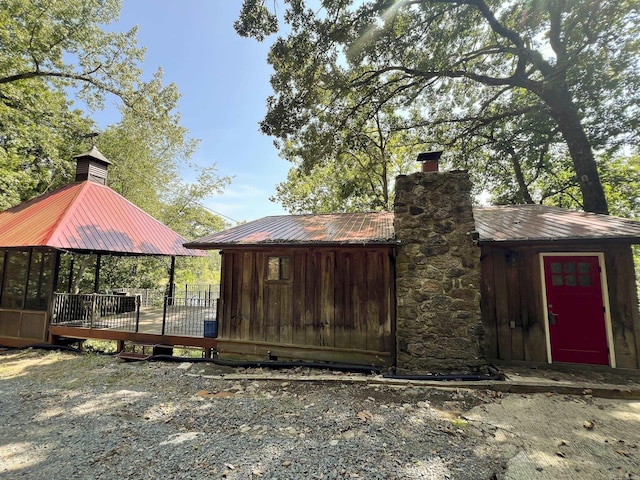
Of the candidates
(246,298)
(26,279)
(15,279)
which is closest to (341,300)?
(246,298)

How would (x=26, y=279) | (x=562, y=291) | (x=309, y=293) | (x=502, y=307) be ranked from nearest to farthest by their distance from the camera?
(x=562, y=291) < (x=502, y=307) < (x=309, y=293) < (x=26, y=279)

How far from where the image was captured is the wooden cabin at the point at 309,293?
5867 millimetres

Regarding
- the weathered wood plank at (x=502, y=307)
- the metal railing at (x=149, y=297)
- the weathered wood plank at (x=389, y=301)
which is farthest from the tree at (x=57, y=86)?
the weathered wood plank at (x=502, y=307)

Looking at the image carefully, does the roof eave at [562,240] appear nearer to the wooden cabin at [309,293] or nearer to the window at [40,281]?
the wooden cabin at [309,293]

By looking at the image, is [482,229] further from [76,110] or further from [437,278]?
[76,110]

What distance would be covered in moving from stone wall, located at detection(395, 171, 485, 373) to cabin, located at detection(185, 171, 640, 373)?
2 centimetres

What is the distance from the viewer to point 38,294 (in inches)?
327

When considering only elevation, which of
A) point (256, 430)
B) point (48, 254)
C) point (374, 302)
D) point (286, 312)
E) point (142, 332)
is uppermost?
point (48, 254)

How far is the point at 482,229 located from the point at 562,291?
1.89 metres

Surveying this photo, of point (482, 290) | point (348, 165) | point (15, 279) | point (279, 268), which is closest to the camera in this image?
point (482, 290)

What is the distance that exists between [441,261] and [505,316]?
193cm

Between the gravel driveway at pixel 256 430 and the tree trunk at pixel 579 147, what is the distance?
7.59 metres

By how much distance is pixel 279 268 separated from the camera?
6.57 m

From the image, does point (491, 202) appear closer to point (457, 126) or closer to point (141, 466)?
point (457, 126)
